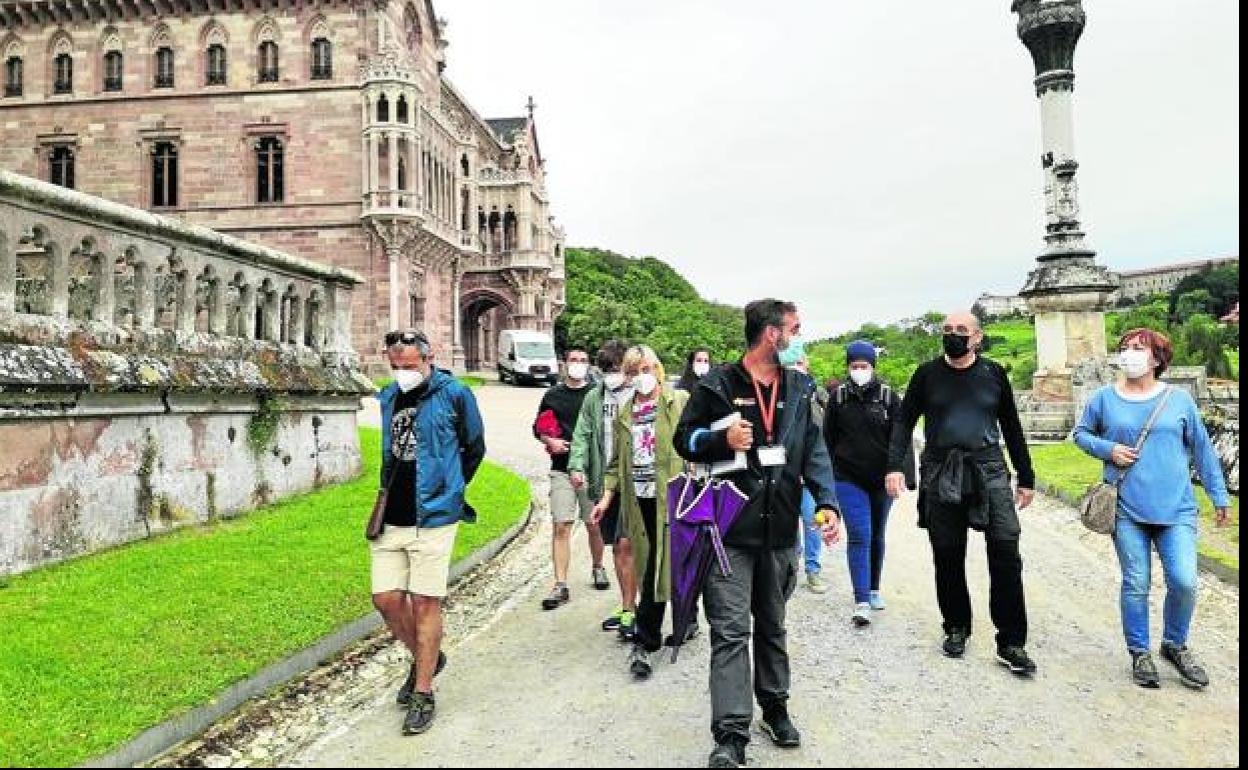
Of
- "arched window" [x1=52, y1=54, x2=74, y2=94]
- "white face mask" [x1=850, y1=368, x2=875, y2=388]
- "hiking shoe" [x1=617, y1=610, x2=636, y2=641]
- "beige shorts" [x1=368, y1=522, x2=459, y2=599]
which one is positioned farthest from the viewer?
"arched window" [x1=52, y1=54, x2=74, y2=94]

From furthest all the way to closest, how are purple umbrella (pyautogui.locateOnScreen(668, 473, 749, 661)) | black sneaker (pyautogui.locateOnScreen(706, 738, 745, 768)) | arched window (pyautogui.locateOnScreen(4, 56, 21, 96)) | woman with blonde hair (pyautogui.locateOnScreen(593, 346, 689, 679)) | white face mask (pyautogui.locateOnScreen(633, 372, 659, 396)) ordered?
arched window (pyautogui.locateOnScreen(4, 56, 21, 96)) < white face mask (pyautogui.locateOnScreen(633, 372, 659, 396)) < woman with blonde hair (pyautogui.locateOnScreen(593, 346, 689, 679)) < purple umbrella (pyautogui.locateOnScreen(668, 473, 749, 661)) < black sneaker (pyautogui.locateOnScreen(706, 738, 745, 768))

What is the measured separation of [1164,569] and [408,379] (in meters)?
4.28

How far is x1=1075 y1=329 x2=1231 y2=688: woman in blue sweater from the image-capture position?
482 centimetres

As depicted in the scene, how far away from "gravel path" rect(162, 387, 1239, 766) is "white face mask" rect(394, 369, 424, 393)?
1645mm

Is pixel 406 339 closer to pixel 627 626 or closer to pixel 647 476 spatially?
pixel 647 476

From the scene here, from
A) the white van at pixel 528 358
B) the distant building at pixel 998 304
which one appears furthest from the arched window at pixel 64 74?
the distant building at pixel 998 304

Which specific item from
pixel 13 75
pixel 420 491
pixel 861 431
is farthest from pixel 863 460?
pixel 13 75

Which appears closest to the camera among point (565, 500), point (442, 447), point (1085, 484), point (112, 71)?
point (442, 447)

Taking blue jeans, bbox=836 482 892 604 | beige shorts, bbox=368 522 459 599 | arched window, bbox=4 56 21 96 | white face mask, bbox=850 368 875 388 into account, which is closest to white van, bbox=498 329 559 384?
arched window, bbox=4 56 21 96

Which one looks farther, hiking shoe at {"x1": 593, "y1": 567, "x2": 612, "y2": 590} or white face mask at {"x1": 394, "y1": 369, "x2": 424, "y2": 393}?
hiking shoe at {"x1": 593, "y1": 567, "x2": 612, "y2": 590}

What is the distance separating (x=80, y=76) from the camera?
33938 millimetres

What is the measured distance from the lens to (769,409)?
167 inches

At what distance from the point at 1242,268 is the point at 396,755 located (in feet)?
13.8

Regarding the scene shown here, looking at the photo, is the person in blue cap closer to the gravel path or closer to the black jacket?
the gravel path
